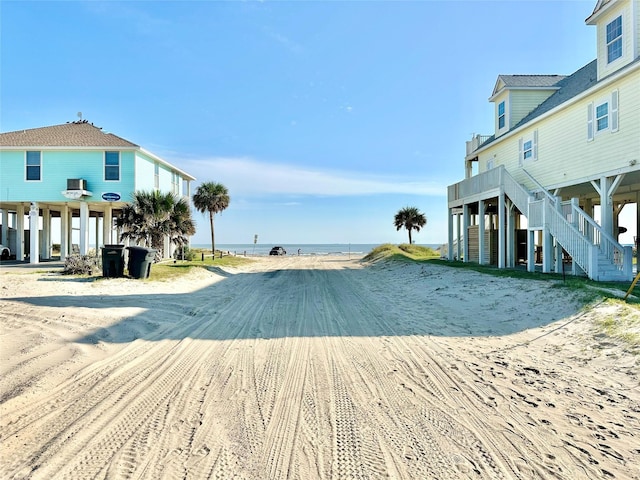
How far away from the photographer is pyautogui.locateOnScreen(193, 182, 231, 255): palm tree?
4134cm

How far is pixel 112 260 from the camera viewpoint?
50.3 ft

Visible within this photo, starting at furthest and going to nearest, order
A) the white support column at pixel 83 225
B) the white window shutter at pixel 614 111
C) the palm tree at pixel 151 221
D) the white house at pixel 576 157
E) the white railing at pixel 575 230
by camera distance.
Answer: the white support column at pixel 83 225
the palm tree at pixel 151 221
the white window shutter at pixel 614 111
the white house at pixel 576 157
the white railing at pixel 575 230

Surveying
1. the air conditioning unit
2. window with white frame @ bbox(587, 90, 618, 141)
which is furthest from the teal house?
window with white frame @ bbox(587, 90, 618, 141)

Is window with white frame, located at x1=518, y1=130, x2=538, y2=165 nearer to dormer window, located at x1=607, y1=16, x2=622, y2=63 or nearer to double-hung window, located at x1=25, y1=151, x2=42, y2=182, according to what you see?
dormer window, located at x1=607, y1=16, x2=622, y2=63

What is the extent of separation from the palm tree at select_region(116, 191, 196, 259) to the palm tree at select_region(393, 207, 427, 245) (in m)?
36.3

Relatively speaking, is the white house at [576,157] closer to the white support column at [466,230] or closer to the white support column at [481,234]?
the white support column at [481,234]

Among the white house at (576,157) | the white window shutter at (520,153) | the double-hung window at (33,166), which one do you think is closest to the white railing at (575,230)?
the white house at (576,157)

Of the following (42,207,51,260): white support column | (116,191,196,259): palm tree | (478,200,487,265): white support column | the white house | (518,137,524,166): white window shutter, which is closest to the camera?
the white house

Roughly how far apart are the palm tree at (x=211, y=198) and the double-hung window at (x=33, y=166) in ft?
61.2

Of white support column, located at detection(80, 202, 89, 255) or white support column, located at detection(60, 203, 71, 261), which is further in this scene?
white support column, located at detection(60, 203, 71, 261)

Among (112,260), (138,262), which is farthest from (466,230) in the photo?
(112,260)

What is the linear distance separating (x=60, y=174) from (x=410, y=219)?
39571 millimetres

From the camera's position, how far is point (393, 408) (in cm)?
445

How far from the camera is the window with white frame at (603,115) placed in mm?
13211
